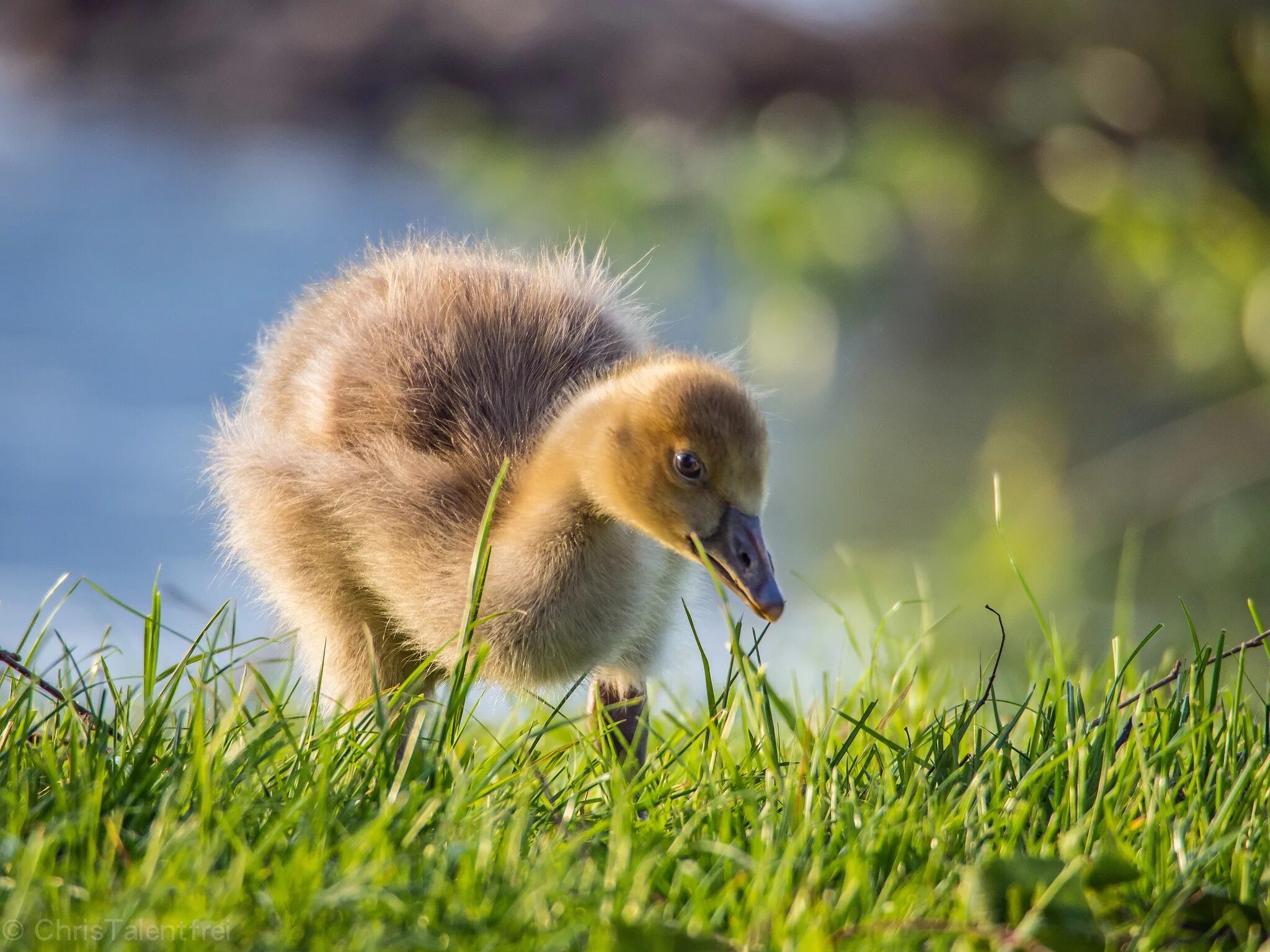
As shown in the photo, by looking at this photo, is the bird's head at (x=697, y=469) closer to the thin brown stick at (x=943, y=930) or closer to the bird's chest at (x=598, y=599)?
the bird's chest at (x=598, y=599)

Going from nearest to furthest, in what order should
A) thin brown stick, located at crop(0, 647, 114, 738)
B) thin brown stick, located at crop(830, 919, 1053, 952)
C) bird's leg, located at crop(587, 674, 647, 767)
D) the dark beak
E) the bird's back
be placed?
thin brown stick, located at crop(830, 919, 1053, 952)
thin brown stick, located at crop(0, 647, 114, 738)
the dark beak
the bird's back
bird's leg, located at crop(587, 674, 647, 767)

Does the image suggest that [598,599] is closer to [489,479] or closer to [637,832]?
[489,479]

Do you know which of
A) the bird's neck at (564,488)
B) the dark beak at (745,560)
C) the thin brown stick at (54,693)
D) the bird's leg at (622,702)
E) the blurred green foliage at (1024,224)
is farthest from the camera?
the blurred green foliage at (1024,224)

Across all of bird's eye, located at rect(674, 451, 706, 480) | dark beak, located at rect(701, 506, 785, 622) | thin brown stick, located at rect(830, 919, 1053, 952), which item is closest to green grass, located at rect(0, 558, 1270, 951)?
thin brown stick, located at rect(830, 919, 1053, 952)

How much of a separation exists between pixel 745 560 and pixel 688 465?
14cm

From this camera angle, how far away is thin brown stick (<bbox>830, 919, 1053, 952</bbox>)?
39.1 inches

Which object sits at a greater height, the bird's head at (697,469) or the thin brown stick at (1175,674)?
the bird's head at (697,469)

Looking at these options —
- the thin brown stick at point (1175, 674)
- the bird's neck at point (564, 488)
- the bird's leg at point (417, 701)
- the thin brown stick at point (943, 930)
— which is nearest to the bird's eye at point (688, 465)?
the bird's neck at point (564, 488)

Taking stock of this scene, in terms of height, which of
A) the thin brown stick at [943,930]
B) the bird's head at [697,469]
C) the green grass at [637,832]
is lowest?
the thin brown stick at [943,930]

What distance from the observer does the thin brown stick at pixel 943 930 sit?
99 cm

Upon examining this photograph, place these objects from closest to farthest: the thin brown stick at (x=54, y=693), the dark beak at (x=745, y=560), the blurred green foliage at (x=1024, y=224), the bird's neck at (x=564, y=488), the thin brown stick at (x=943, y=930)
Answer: the thin brown stick at (x=943, y=930) → the thin brown stick at (x=54, y=693) → the dark beak at (x=745, y=560) → the bird's neck at (x=564, y=488) → the blurred green foliage at (x=1024, y=224)

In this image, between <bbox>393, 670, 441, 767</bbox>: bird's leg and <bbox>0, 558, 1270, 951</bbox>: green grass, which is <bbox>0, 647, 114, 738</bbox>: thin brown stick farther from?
<bbox>393, 670, 441, 767</bbox>: bird's leg

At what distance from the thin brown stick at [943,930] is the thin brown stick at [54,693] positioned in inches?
31.7

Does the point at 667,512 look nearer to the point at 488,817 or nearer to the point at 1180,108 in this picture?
the point at 488,817
